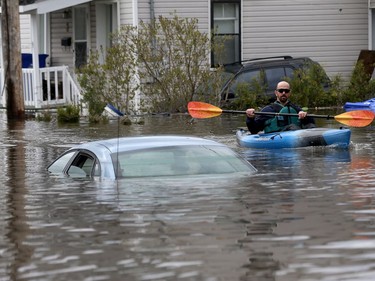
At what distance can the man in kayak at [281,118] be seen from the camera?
787 inches

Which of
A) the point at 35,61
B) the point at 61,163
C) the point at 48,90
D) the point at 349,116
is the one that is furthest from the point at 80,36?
the point at 61,163

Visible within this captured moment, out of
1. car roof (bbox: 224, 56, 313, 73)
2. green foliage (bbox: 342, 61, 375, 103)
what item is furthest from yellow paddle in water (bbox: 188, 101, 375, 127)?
green foliage (bbox: 342, 61, 375, 103)

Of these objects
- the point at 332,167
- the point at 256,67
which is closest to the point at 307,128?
the point at 332,167

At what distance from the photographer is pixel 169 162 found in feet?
44.2

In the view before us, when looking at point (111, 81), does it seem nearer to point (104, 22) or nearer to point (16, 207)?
point (104, 22)

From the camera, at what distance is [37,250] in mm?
9727

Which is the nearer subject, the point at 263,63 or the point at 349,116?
the point at 349,116

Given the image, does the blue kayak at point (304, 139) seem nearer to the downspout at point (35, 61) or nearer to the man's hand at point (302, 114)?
the man's hand at point (302, 114)

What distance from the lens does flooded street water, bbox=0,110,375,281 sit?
870cm

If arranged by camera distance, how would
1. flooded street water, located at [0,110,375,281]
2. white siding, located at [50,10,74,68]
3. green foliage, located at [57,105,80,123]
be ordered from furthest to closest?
1. white siding, located at [50,10,74,68]
2. green foliage, located at [57,105,80,123]
3. flooded street water, located at [0,110,375,281]

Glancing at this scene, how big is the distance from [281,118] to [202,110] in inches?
89.1

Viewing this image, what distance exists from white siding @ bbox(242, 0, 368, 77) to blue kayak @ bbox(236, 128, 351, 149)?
13469mm

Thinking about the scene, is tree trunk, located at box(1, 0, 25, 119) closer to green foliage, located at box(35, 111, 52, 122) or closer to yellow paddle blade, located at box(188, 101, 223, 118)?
green foliage, located at box(35, 111, 52, 122)

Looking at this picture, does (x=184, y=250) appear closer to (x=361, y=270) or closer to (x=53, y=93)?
(x=361, y=270)
